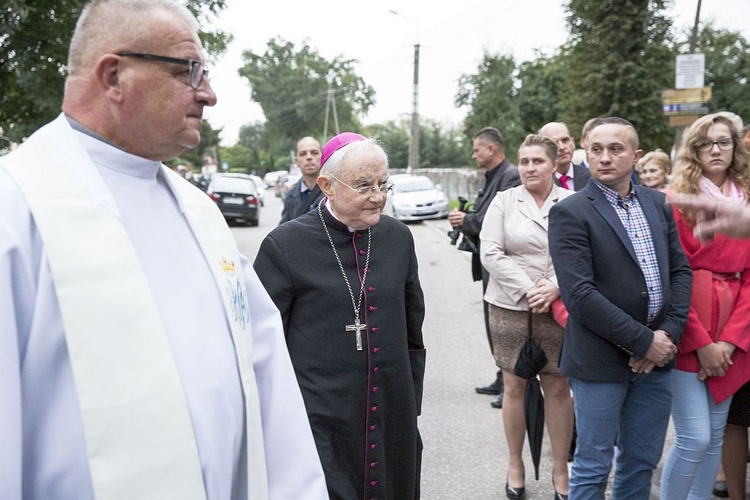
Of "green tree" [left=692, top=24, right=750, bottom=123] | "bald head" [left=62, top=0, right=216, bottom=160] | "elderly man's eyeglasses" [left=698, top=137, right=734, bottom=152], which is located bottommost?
"elderly man's eyeglasses" [left=698, top=137, right=734, bottom=152]

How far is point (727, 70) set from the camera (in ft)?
120

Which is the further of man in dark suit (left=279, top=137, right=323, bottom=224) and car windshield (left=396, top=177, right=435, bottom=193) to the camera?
car windshield (left=396, top=177, right=435, bottom=193)

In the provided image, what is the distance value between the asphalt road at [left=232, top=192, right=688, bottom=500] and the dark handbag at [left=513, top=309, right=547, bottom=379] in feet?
2.43

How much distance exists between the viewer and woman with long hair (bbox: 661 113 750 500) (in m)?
3.71

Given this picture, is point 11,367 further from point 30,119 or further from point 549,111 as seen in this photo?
point 549,111

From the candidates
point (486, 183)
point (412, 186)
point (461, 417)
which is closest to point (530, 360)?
point (461, 417)

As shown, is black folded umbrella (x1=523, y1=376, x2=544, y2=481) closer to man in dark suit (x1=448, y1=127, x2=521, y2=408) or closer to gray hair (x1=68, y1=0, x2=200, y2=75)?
man in dark suit (x1=448, y1=127, x2=521, y2=408)

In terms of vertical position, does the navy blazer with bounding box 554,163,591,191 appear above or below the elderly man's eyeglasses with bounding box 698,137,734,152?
below

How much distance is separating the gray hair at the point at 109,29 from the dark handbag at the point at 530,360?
127 inches

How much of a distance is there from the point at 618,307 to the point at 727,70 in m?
37.4

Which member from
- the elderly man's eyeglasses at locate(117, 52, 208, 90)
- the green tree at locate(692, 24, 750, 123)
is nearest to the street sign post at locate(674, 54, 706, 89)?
the elderly man's eyeglasses at locate(117, 52, 208, 90)

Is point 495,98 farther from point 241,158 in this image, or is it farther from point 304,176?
point 241,158

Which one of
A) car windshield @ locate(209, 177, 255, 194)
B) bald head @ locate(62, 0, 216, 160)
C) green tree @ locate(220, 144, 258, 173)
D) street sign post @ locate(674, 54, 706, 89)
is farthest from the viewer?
green tree @ locate(220, 144, 258, 173)

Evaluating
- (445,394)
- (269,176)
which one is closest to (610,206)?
(445,394)
